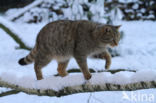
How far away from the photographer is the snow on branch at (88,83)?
124cm

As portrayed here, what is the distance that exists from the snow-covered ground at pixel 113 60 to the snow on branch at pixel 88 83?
22.0 inches

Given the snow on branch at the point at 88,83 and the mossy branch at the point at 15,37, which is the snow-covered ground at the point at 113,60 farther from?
the snow on branch at the point at 88,83

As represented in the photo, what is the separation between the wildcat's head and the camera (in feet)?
5.96

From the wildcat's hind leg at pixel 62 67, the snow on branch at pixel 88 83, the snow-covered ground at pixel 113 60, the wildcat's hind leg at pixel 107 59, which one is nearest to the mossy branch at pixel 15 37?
the snow-covered ground at pixel 113 60

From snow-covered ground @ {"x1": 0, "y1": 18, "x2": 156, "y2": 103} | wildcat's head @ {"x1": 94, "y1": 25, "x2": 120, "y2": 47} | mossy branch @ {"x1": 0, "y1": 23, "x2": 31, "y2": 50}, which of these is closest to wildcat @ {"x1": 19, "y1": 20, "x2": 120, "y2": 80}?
wildcat's head @ {"x1": 94, "y1": 25, "x2": 120, "y2": 47}

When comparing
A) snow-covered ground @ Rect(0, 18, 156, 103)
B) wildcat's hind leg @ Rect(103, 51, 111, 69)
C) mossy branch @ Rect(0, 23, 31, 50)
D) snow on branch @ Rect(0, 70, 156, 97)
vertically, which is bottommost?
snow-covered ground @ Rect(0, 18, 156, 103)

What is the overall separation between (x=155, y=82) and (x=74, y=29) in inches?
35.1

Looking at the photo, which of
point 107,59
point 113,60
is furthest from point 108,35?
point 113,60

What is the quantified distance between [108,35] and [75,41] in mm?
249

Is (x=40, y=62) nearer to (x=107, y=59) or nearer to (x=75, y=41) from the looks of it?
(x=75, y=41)

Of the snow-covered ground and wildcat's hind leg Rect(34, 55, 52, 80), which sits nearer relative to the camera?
wildcat's hind leg Rect(34, 55, 52, 80)

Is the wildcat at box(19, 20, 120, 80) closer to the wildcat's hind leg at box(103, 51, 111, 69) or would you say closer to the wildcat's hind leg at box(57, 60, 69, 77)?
the wildcat's hind leg at box(103, 51, 111, 69)

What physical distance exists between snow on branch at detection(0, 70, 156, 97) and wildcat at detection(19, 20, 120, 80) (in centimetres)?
41

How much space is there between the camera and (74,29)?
6.40ft
